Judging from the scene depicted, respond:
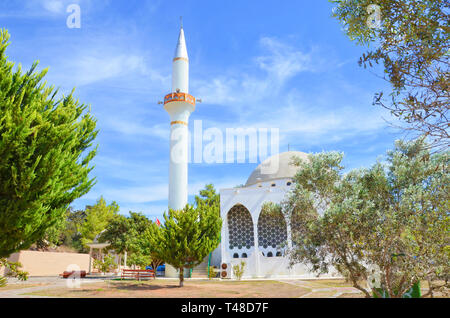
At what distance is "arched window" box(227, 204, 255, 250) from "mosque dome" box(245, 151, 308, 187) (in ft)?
14.3

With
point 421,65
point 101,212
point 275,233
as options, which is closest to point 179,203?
point 275,233

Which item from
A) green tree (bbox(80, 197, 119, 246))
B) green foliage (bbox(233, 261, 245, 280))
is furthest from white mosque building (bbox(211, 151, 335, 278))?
green tree (bbox(80, 197, 119, 246))

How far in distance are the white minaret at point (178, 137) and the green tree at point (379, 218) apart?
1814 centimetres

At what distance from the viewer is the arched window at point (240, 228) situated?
2844 cm

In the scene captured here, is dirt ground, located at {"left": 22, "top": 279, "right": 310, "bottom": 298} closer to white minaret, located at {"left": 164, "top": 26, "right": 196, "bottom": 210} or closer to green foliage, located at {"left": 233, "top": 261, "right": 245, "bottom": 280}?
green foliage, located at {"left": 233, "top": 261, "right": 245, "bottom": 280}

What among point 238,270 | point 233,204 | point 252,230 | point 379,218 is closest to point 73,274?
point 238,270

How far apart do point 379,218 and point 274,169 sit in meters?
24.1

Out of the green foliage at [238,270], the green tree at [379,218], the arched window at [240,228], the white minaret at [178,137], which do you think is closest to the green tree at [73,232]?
the white minaret at [178,137]

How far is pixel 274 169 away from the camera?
32.2 meters

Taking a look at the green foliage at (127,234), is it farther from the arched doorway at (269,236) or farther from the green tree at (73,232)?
the green tree at (73,232)

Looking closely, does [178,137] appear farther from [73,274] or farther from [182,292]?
[182,292]

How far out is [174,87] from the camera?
28.3 metres
